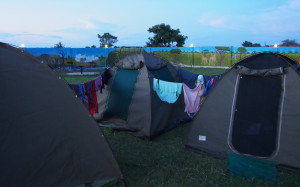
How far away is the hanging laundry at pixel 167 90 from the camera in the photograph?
212 inches

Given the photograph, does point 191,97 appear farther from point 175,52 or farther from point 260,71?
point 175,52

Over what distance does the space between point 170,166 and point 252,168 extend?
4.32 ft

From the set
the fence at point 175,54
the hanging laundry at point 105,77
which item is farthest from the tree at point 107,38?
the hanging laundry at point 105,77

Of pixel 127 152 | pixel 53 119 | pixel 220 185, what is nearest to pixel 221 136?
pixel 220 185

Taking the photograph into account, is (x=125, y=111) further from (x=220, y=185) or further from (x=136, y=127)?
(x=220, y=185)

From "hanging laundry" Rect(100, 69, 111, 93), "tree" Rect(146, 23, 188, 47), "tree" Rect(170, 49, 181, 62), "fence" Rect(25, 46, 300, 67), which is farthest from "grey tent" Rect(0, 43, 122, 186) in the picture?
"tree" Rect(146, 23, 188, 47)

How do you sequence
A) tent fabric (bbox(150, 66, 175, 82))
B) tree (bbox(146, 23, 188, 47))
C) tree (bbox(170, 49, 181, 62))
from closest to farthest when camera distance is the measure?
tent fabric (bbox(150, 66, 175, 82)) < tree (bbox(170, 49, 181, 62)) < tree (bbox(146, 23, 188, 47))

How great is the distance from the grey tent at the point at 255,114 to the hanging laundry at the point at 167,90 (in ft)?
3.54

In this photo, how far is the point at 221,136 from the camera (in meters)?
4.34

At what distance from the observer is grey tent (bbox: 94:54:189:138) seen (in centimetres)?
527

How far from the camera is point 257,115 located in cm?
417

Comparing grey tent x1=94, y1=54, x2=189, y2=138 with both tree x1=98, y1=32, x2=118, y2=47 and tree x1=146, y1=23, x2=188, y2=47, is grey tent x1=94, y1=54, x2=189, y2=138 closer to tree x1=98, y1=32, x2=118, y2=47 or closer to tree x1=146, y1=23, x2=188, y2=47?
tree x1=146, y1=23, x2=188, y2=47

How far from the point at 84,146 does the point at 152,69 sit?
292 cm

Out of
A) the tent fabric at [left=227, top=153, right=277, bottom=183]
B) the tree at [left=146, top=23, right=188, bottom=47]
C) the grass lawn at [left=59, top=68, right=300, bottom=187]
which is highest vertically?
the tree at [left=146, top=23, right=188, bottom=47]
